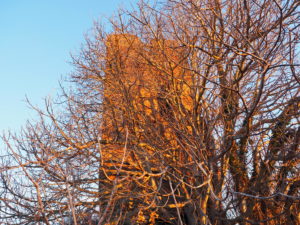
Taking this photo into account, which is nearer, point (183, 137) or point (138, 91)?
point (183, 137)

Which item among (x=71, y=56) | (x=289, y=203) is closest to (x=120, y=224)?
(x=289, y=203)

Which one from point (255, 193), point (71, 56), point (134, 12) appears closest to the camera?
point (255, 193)

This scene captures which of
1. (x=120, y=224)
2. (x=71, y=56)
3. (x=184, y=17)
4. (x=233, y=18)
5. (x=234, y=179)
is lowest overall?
(x=120, y=224)

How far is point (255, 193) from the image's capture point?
24.3 ft

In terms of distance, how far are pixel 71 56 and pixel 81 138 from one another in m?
3.74

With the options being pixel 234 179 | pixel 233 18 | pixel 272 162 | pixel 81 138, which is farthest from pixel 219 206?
pixel 233 18

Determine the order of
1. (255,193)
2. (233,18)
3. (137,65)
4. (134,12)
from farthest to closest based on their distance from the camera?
(137,65) → (134,12) → (255,193) → (233,18)

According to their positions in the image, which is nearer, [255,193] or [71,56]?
[255,193]

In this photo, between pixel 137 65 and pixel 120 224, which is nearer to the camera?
pixel 120 224

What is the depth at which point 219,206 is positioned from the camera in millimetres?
8195

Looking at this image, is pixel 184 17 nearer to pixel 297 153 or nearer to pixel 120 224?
pixel 297 153

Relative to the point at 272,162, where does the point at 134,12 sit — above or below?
above

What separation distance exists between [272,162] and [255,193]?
93 cm

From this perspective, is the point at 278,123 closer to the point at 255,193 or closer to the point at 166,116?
the point at 255,193
